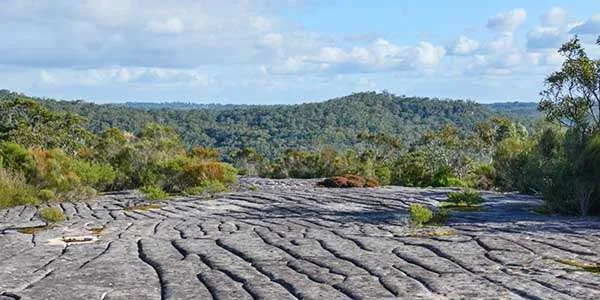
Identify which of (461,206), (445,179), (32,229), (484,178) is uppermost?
(461,206)

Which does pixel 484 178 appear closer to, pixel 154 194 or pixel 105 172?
pixel 154 194

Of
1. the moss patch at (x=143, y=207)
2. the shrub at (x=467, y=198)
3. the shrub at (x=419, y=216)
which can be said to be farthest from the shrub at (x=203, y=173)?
the shrub at (x=419, y=216)

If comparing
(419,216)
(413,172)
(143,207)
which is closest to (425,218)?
(419,216)

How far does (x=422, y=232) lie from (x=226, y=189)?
16274 mm

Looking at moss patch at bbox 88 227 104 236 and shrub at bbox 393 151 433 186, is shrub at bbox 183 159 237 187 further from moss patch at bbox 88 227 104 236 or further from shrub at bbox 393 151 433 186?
moss patch at bbox 88 227 104 236

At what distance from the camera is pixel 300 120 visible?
121 metres

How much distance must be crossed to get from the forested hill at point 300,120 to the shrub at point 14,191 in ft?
196

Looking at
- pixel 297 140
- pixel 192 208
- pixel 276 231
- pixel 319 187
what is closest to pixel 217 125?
pixel 297 140

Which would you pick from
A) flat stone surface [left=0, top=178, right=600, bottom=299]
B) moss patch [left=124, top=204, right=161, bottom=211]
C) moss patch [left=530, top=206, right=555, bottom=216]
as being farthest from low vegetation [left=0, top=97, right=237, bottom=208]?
moss patch [left=530, top=206, right=555, bottom=216]

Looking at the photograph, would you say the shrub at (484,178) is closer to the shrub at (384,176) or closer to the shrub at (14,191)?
the shrub at (384,176)

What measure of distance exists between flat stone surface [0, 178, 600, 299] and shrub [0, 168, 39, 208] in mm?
6842

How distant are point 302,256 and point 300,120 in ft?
357

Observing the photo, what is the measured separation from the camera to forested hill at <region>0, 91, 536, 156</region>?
10112cm

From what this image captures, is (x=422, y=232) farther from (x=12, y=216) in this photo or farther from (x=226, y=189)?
(x=226, y=189)
